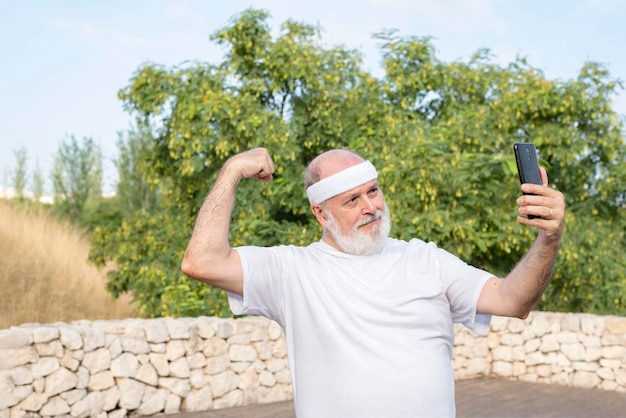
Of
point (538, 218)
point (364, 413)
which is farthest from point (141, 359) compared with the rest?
point (538, 218)

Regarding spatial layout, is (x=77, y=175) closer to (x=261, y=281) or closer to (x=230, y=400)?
(x=230, y=400)

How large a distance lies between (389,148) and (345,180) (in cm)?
784

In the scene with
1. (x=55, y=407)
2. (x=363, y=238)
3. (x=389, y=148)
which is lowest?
(x=55, y=407)

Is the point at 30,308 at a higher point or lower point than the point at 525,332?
higher

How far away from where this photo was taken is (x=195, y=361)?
7.59m

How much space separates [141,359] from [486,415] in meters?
3.32

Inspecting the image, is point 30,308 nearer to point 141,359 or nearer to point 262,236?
point 262,236

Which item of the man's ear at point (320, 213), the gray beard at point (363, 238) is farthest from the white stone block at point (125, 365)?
the gray beard at point (363, 238)

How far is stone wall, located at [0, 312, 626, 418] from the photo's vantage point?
6449 mm

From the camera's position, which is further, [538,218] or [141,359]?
[141,359]

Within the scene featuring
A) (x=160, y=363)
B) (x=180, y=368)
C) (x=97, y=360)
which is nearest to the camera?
(x=97, y=360)

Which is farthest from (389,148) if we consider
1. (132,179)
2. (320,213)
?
(132,179)

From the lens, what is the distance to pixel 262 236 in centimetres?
1041

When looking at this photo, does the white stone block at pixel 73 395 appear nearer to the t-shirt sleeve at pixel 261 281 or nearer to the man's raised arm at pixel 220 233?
the t-shirt sleeve at pixel 261 281
